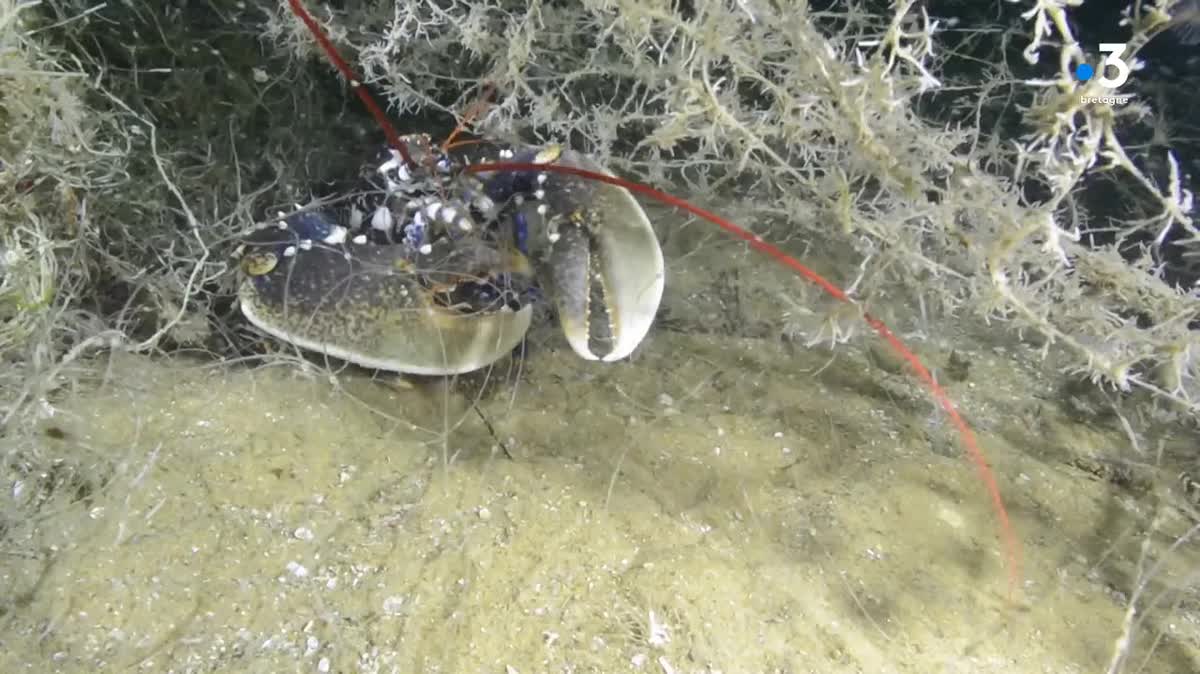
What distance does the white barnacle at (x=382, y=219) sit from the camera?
244cm

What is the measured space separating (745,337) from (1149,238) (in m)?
1.52

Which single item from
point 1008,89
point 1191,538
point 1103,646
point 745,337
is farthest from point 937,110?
point 1103,646

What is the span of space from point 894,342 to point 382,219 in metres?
1.66

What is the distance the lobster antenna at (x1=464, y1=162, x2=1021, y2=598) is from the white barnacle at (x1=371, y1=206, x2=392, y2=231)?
0.31 meters

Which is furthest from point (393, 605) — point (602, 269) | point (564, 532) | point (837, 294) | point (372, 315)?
point (837, 294)

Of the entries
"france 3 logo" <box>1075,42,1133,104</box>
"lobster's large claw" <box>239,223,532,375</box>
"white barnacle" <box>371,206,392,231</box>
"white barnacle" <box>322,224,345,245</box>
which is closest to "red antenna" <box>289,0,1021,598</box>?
"white barnacle" <box>371,206,392,231</box>

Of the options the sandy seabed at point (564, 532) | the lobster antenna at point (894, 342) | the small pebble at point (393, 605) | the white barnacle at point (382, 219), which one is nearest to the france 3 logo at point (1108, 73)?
the lobster antenna at point (894, 342)

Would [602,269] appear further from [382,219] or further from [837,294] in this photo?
[382,219]

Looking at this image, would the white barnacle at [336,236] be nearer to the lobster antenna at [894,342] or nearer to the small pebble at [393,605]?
the lobster antenna at [894,342]

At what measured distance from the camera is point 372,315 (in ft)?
7.32

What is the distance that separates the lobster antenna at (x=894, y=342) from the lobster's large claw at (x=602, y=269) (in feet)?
0.27

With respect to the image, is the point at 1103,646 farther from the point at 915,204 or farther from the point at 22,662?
the point at 22,662

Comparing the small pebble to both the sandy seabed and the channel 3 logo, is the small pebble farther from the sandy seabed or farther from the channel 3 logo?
the channel 3 logo

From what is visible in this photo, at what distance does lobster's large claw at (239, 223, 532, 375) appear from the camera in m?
2.22
